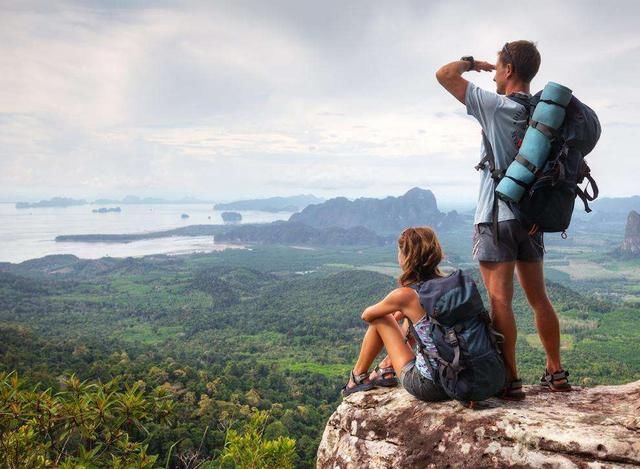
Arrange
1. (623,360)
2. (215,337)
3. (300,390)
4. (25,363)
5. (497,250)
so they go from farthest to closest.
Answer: (215,337) < (623,360) < (300,390) < (25,363) < (497,250)

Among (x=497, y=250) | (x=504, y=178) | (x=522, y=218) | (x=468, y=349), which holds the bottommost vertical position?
(x=468, y=349)

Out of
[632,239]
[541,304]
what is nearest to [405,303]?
[541,304]

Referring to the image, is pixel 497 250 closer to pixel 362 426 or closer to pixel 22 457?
pixel 362 426

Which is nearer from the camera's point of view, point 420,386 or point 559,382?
point 420,386

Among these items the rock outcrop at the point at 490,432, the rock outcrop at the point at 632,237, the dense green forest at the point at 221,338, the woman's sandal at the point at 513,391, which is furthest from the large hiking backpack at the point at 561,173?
the rock outcrop at the point at 632,237

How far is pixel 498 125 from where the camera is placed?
3.56 meters

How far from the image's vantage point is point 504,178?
3.43 meters

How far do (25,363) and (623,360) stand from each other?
56519mm

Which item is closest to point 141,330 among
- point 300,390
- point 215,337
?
point 215,337

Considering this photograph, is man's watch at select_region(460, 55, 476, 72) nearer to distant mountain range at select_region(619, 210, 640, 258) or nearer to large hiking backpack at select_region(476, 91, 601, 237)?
large hiking backpack at select_region(476, 91, 601, 237)

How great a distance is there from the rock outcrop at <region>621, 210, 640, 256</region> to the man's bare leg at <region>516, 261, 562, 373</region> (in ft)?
621

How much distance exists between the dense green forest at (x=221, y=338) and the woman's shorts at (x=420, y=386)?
183 cm

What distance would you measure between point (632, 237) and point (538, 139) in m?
196

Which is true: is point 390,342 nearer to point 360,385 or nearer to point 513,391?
point 360,385
